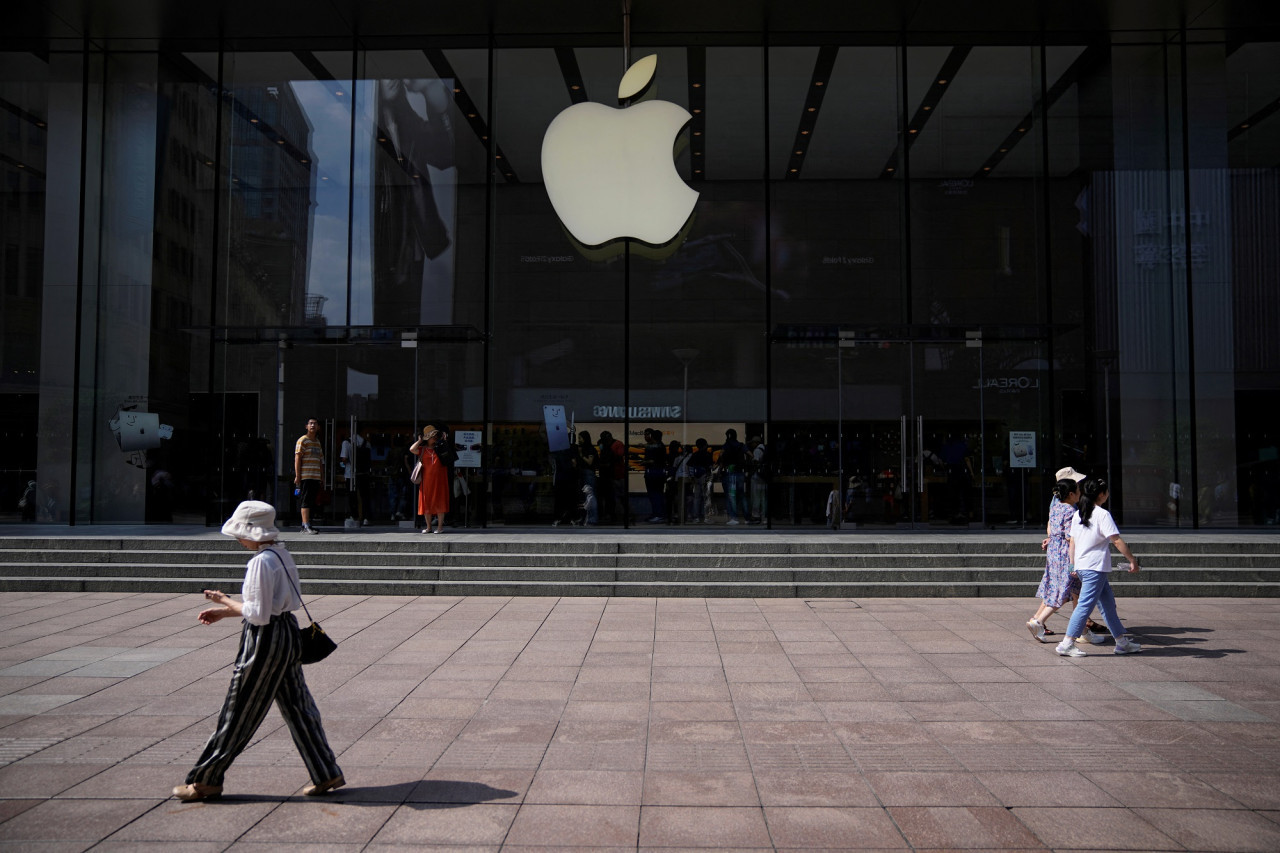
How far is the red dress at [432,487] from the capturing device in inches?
527

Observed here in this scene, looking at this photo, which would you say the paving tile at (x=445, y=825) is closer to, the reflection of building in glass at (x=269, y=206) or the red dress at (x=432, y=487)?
the red dress at (x=432, y=487)

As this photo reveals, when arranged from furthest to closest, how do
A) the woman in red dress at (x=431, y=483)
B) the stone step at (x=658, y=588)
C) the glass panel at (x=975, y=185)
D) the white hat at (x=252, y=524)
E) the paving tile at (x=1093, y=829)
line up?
the glass panel at (x=975, y=185)
the woman in red dress at (x=431, y=483)
the stone step at (x=658, y=588)
the white hat at (x=252, y=524)
the paving tile at (x=1093, y=829)

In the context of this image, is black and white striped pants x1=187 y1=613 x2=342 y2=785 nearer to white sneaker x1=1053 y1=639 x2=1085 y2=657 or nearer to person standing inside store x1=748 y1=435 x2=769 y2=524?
white sneaker x1=1053 y1=639 x2=1085 y2=657

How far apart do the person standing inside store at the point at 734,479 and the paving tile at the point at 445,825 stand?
39.3 ft

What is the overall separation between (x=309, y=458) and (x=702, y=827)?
1033 cm

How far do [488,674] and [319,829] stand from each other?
9.57 feet

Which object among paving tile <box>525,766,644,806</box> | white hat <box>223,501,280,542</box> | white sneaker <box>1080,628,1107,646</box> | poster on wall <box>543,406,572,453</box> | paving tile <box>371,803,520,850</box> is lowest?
paving tile <box>371,803,520,850</box>

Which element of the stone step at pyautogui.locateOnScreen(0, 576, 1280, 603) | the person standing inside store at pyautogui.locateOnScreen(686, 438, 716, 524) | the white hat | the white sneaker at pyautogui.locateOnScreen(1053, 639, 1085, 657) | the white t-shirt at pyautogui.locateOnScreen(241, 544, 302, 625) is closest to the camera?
the white t-shirt at pyautogui.locateOnScreen(241, 544, 302, 625)

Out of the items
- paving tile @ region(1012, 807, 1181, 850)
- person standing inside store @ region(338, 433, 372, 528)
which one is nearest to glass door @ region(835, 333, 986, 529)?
person standing inside store @ region(338, 433, 372, 528)

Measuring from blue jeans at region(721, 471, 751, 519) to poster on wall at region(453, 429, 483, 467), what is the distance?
4383mm

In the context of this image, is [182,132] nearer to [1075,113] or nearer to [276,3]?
[276,3]

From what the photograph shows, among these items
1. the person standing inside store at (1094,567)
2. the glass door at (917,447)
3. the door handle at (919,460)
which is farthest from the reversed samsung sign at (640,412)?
the person standing inside store at (1094,567)

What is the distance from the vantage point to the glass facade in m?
15.9

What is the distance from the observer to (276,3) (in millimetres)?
15312
